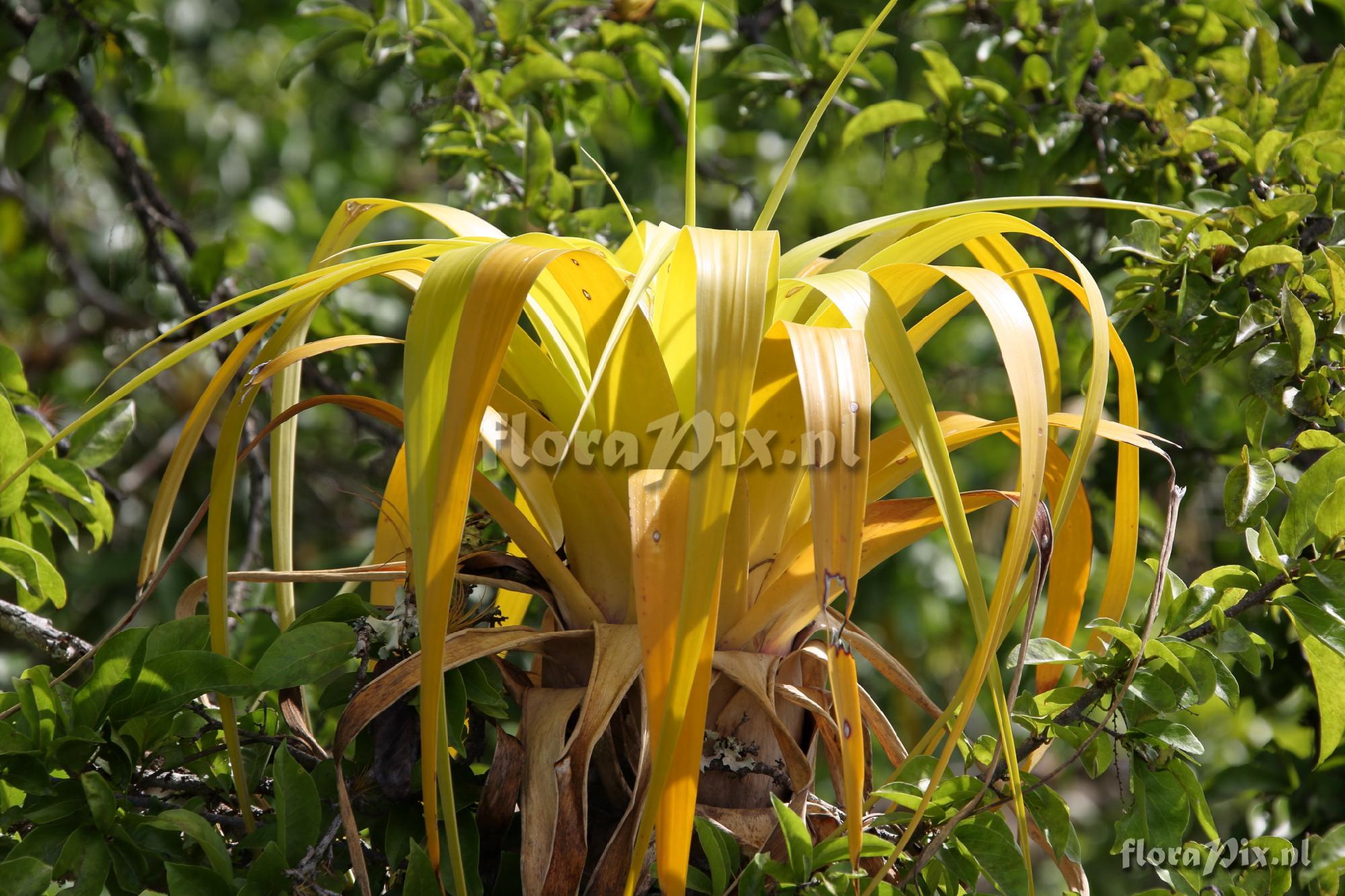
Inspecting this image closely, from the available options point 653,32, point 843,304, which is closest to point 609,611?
point 843,304

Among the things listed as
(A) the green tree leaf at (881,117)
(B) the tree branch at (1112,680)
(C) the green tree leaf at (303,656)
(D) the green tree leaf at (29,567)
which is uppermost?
(A) the green tree leaf at (881,117)

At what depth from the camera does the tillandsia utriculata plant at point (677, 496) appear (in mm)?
503

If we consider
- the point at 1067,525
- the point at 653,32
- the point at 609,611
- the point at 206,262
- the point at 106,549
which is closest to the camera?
the point at 609,611

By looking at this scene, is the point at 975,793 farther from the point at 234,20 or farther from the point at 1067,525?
the point at 234,20

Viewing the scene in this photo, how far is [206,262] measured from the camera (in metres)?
1.34

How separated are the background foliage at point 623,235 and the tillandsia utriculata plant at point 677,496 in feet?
0.22

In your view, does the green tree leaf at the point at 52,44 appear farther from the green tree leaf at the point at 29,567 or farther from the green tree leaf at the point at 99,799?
the green tree leaf at the point at 99,799

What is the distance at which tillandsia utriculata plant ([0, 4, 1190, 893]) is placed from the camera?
1.65ft

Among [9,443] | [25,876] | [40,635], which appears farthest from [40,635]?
[25,876]

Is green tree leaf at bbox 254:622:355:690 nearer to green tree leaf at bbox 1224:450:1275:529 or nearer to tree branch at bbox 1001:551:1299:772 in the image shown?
tree branch at bbox 1001:551:1299:772

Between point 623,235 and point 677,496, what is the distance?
85 cm

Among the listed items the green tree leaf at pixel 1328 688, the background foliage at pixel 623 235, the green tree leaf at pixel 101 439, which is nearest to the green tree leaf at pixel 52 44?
the background foliage at pixel 623 235

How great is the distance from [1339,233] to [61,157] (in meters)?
2.50

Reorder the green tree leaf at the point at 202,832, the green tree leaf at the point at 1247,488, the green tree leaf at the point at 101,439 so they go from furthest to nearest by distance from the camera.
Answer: the green tree leaf at the point at 101,439 → the green tree leaf at the point at 1247,488 → the green tree leaf at the point at 202,832
